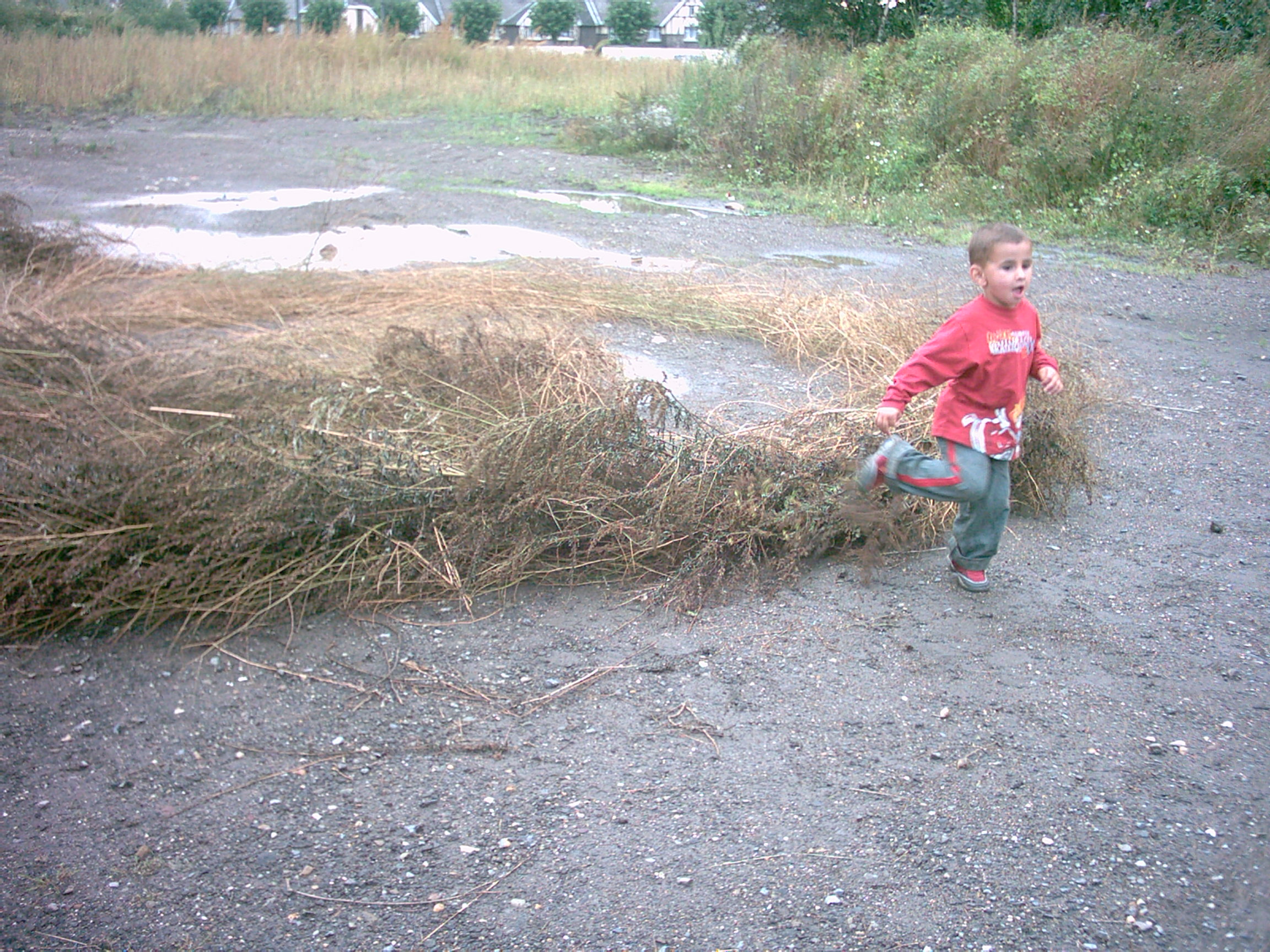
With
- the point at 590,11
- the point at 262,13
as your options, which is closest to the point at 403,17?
the point at 262,13

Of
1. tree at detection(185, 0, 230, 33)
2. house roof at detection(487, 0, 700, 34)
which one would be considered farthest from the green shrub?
house roof at detection(487, 0, 700, 34)

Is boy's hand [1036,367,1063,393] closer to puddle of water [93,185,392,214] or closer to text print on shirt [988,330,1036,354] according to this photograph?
text print on shirt [988,330,1036,354]

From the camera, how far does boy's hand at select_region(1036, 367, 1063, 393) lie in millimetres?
3582

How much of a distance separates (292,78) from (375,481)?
64.9ft

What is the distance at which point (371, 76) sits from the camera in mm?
21422

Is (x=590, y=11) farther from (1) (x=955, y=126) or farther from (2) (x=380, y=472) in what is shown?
(2) (x=380, y=472)

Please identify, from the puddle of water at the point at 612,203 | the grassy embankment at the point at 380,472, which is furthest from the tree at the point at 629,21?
the grassy embankment at the point at 380,472

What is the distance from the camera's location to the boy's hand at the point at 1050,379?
3582 mm

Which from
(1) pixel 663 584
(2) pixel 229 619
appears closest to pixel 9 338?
(2) pixel 229 619

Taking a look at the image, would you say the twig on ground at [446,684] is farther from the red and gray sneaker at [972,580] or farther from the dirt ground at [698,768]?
the red and gray sneaker at [972,580]

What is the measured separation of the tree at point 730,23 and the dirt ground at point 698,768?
16.6m

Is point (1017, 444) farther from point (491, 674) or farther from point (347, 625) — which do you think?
point (347, 625)

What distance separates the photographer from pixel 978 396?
3555 millimetres

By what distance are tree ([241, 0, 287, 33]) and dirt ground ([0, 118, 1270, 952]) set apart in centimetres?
2741
